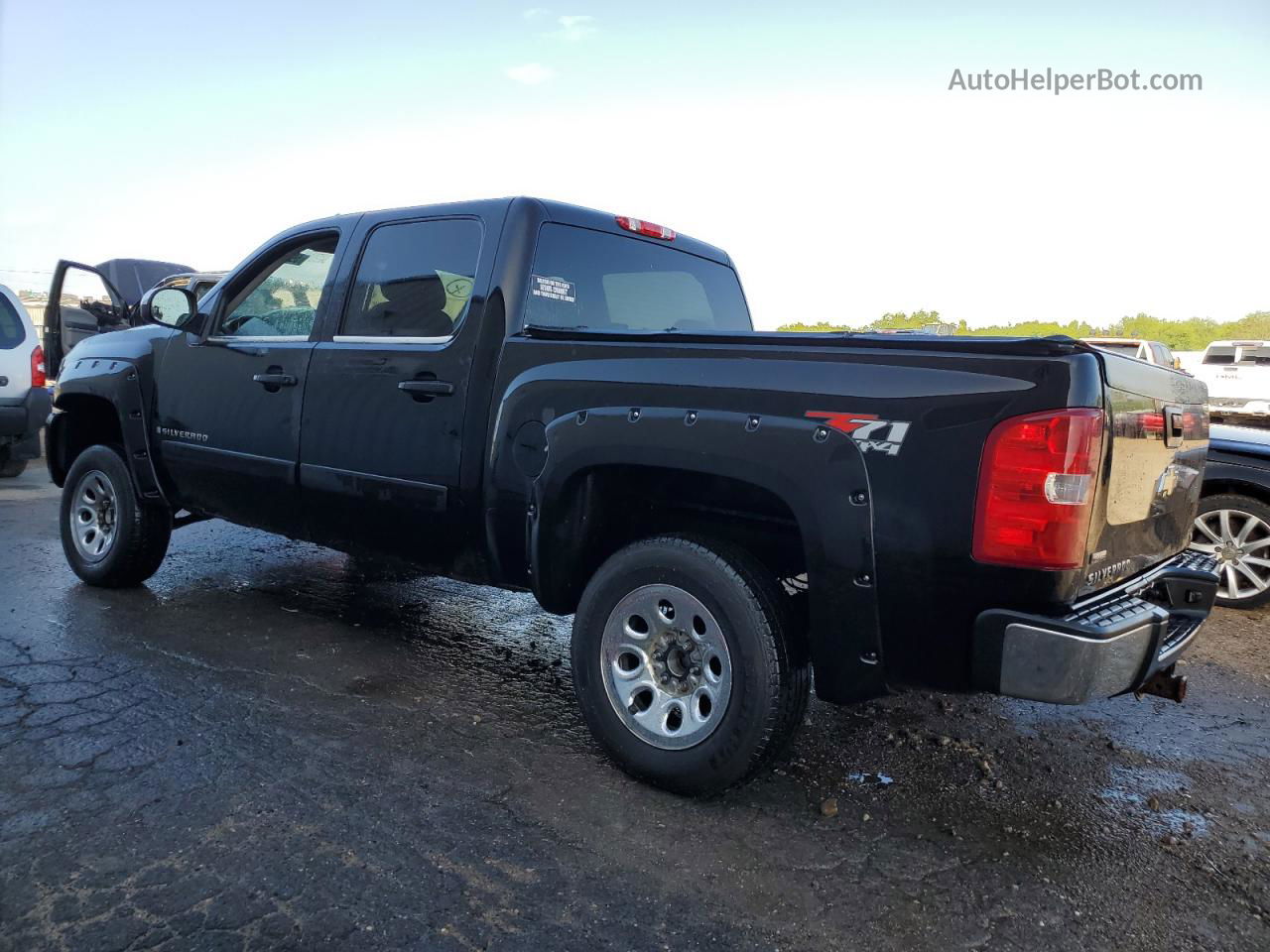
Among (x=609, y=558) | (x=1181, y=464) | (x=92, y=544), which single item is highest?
(x=1181, y=464)

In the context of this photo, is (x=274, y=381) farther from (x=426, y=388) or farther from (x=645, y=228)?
(x=645, y=228)

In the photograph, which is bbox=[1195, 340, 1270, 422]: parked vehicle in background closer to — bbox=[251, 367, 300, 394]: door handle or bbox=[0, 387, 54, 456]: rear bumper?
bbox=[251, 367, 300, 394]: door handle

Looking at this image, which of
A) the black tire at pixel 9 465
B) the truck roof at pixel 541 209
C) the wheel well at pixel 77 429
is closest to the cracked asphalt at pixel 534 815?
the wheel well at pixel 77 429

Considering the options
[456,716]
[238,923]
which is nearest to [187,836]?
[238,923]

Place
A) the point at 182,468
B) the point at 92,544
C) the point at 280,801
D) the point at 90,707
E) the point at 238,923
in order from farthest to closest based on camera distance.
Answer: the point at 92,544
the point at 182,468
the point at 90,707
the point at 280,801
the point at 238,923

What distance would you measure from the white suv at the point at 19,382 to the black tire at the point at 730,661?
801 centimetres

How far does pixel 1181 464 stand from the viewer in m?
3.06

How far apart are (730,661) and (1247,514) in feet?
13.7

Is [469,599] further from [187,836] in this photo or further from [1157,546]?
[1157,546]

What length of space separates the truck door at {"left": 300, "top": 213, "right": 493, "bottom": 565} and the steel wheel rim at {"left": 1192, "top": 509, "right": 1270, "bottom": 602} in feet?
14.5

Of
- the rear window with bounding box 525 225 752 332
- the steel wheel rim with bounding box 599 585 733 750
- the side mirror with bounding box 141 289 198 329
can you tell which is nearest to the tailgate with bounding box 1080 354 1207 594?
the steel wheel rim with bounding box 599 585 733 750

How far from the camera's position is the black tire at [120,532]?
4852 millimetres

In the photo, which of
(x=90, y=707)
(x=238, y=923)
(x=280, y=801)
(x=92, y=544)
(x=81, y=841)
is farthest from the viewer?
(x=92, y=544)

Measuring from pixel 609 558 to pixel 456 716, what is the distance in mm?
986
